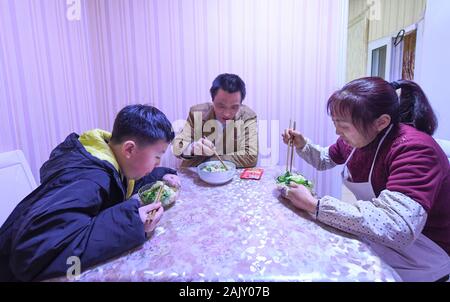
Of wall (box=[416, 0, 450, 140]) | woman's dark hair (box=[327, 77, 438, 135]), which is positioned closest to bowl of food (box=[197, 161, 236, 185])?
woman's dark hair (box=[327, 77, 438, 135])

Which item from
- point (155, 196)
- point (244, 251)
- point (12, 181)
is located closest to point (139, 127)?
point (155, 196)

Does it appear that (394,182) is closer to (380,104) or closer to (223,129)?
(380,104)

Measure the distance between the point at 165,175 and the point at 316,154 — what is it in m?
0.79

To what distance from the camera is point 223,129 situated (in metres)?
1.69

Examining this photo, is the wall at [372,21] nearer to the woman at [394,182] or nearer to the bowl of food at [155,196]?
the woman at [394,182]

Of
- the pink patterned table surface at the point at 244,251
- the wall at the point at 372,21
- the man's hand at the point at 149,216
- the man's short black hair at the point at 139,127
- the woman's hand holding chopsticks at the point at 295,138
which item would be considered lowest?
the pink patterned table surface at the point at 244,251

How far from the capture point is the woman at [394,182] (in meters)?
0.65

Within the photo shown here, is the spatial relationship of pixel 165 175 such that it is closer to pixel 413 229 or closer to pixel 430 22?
pixel 413 229

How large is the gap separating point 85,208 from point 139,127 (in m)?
0.32

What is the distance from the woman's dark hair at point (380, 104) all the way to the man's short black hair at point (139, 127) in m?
0.64

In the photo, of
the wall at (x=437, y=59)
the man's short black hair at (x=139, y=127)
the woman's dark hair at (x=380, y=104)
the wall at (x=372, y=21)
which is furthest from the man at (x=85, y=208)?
the wall at (x=372, y=21)

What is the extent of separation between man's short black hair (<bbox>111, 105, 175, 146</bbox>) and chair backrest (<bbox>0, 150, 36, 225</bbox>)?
65 cm

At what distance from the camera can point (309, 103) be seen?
6.81 feet

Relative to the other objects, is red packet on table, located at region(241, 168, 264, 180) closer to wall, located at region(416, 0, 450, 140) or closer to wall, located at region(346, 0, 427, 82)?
wall, located at region(416, 0, 450, 140)
